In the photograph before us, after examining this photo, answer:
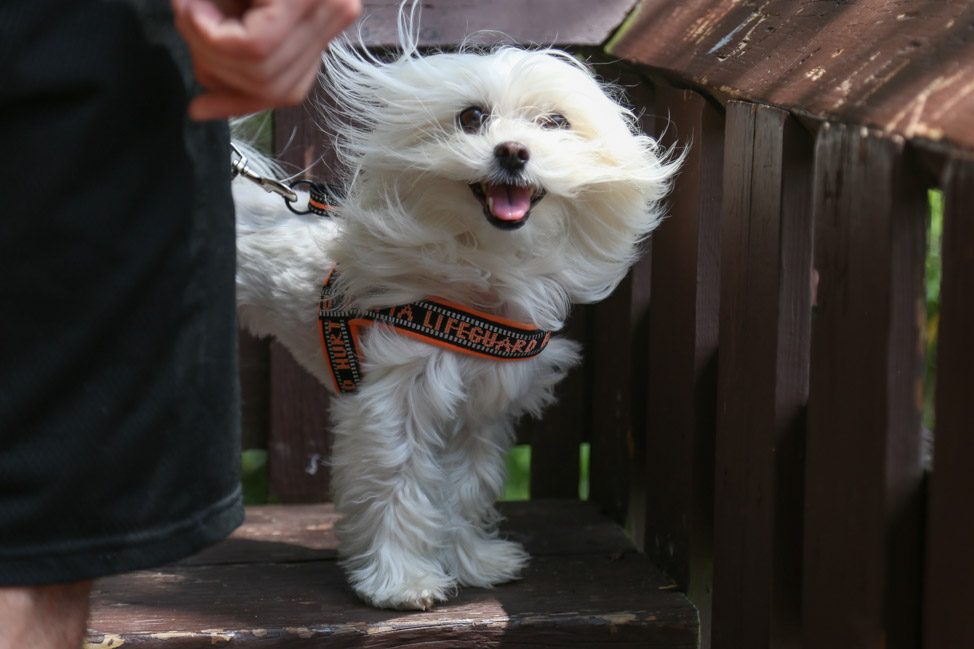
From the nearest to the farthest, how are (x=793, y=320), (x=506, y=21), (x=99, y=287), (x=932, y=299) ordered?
(x=99, y=287) < (x=793, y=320) < (x=506, y=21) < (x=932, y=299)

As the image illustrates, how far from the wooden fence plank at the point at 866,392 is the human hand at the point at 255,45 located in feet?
2.05

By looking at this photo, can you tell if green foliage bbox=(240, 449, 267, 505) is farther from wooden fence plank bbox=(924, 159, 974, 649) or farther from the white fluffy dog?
wooden fence plank bbox=(924, 159, 974, 649)

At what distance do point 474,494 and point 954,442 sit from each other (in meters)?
1.05

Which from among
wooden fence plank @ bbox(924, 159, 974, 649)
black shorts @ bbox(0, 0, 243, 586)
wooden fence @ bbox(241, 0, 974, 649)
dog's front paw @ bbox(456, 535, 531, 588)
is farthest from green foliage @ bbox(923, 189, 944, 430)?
black shorts @ bbox(0, 0, 243, 586)

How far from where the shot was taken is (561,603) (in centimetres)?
187

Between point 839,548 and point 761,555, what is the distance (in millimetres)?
291

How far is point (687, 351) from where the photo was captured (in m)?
1.87

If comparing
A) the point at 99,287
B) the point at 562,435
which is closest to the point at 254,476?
the point at 562,435

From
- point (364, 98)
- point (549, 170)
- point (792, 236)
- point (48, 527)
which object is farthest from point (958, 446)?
point (364, 98)

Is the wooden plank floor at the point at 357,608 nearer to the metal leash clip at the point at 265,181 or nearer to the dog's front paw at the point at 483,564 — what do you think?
the dog's front paw at the point at 483,564

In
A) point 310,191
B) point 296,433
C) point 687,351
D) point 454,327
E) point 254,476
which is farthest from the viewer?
point 254,476

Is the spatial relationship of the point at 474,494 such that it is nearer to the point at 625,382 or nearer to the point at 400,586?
the point at 400,586

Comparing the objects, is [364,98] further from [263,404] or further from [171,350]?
[263,404]

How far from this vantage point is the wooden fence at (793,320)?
109cm
